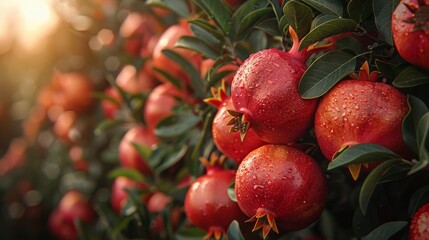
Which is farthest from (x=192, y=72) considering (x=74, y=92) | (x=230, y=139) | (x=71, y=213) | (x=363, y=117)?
(x=71, y=213)

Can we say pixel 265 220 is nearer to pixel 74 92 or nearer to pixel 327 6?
pixel 327 6

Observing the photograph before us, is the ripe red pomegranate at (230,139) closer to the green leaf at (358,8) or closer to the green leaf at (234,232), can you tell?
the green leaf at (234,232)

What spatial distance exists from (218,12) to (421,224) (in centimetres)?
53

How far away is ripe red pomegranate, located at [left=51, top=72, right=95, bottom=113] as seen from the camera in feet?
6.31

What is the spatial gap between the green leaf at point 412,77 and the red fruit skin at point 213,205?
0.37 meters

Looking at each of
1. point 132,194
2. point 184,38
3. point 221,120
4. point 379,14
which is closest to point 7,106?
point 132,194

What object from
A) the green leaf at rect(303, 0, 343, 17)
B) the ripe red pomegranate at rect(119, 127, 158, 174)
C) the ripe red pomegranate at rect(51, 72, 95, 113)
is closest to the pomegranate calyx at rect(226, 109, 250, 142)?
the green leaf at rect(303, 0, 343, 17)

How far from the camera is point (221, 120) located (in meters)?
0.90

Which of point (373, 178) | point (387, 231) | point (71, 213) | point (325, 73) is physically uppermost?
point (325, 73)

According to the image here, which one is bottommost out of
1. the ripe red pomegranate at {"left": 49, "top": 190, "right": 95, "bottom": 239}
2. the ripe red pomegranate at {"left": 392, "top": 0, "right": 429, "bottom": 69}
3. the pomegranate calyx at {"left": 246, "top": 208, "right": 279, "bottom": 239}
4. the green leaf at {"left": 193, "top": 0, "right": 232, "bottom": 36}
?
the ripe red pomegranate at {"left": 49, "top": 190, "right": 95, "bottom": 239}

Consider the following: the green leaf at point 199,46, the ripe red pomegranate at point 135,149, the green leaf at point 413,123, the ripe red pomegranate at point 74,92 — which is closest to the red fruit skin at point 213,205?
the green leaf at point 199,46

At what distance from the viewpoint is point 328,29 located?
2.56 ft

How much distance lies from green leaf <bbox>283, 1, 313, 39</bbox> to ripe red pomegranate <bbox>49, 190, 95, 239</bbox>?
1326mm

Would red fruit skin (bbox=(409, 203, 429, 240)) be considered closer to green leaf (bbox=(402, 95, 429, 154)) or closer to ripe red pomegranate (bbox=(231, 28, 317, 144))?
green leaf (bbox=(402, 95, 429, 154))
